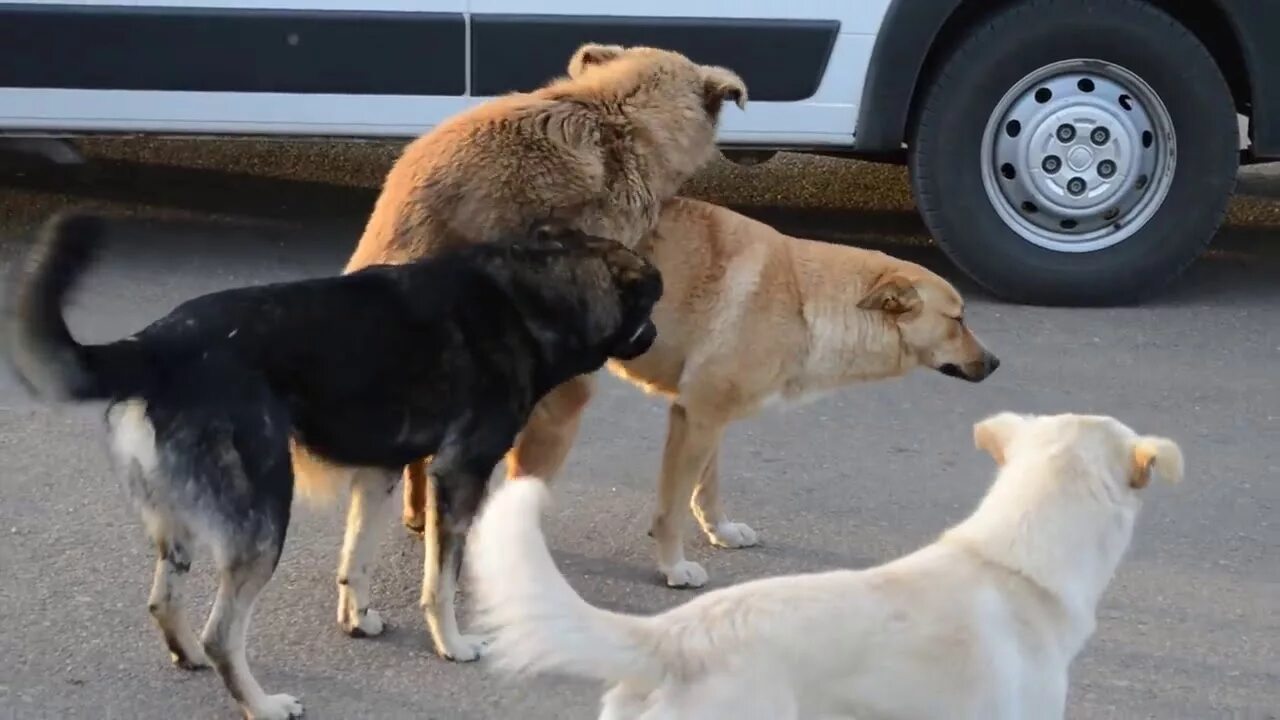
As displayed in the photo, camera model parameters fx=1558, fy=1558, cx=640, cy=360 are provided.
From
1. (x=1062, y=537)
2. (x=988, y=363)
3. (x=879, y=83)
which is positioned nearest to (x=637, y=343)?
(x=988, y=363)

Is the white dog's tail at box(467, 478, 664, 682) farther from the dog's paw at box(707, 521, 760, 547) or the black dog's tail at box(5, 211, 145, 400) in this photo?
the dog's paw at box(707, 521, 760, 547)

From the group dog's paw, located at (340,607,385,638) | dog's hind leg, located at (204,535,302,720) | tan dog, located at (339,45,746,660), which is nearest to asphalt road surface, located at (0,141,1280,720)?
dog's paw, located at (340,607,385,638)

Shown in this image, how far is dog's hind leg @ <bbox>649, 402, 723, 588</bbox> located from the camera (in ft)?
14.1

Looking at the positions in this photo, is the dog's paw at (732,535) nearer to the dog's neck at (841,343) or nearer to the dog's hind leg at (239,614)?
the dog's neck at (841,343)

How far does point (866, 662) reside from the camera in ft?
9.19

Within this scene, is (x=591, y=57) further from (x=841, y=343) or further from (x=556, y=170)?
(x=841, y=343)

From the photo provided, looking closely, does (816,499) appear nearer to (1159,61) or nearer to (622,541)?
(622,541)

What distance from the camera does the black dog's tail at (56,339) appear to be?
3.23 meters

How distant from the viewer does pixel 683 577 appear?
4289mm

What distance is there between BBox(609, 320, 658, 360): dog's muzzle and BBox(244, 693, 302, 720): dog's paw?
1.21 meters

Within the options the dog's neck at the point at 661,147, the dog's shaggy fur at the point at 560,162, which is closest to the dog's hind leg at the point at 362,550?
the dog's shaggy fur at the point at 560,162

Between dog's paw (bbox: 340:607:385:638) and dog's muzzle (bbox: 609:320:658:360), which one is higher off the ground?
dog's muzzle (bbox: 609:320:658:360)

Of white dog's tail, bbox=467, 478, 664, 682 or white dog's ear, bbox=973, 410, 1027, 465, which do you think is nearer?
white dog's tail, bbox=467, 478, 664, 682

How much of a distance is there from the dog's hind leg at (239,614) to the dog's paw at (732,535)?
4.93 ft
